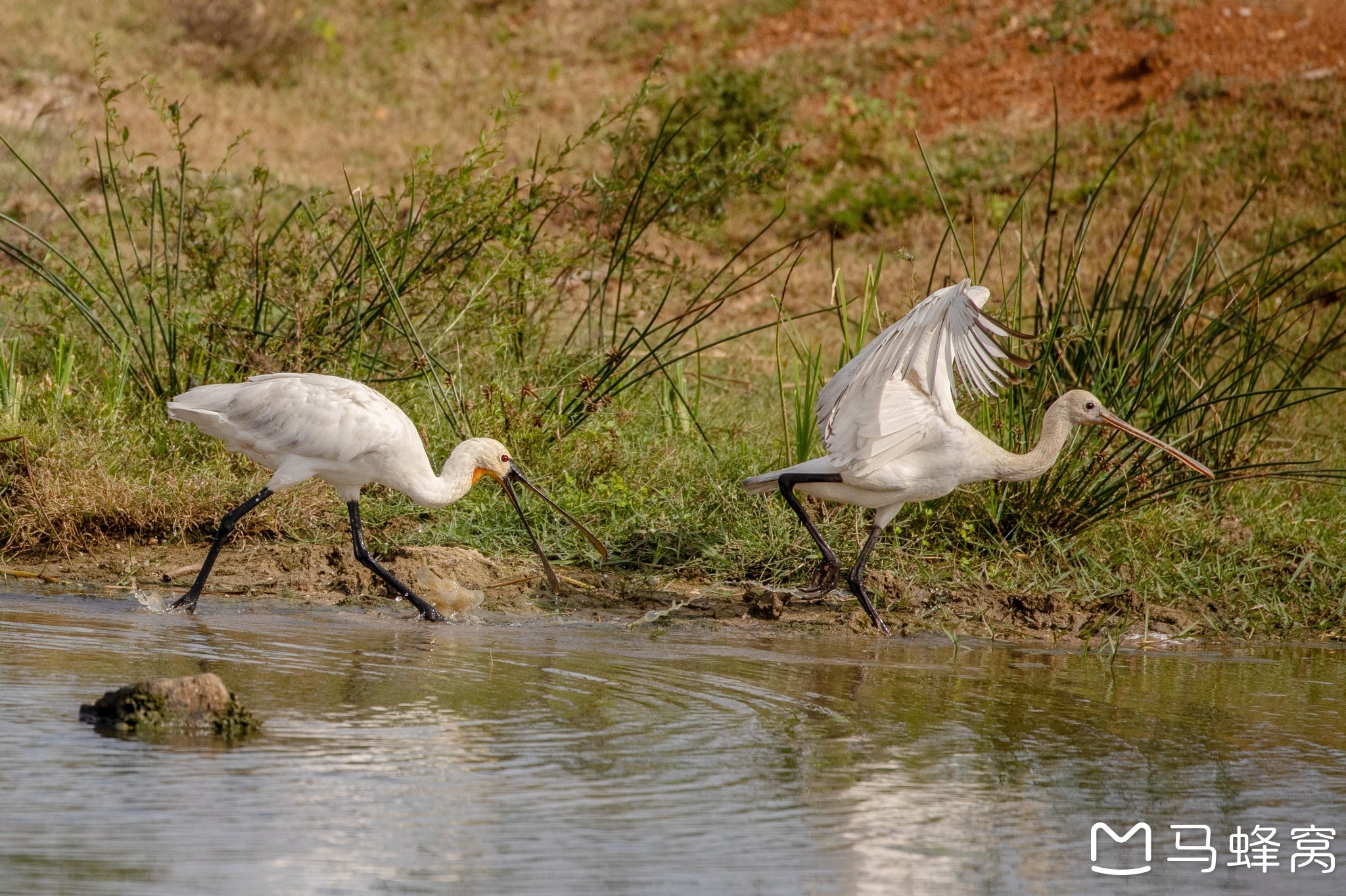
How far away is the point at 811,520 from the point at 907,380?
76 cm

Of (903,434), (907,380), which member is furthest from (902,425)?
(907,380)

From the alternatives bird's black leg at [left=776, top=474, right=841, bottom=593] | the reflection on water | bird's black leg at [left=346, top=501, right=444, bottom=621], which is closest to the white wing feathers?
bird's black leg at [left=346, top=501, right=444, bottom=621]

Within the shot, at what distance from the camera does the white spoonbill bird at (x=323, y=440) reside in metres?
6.62

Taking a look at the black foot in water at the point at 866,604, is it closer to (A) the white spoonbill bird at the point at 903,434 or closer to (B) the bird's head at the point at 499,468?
(A) the white spoonbill bird at the point at 903,434

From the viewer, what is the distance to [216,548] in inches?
259

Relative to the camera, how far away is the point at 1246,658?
6539mm

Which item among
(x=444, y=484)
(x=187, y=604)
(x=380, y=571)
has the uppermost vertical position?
(x=444, y=484)

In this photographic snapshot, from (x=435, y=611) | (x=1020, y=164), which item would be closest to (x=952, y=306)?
(x=435, y=611)

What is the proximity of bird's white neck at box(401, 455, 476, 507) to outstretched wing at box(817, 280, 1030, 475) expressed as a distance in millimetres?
1534

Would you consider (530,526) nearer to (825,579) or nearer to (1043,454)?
(825,579)

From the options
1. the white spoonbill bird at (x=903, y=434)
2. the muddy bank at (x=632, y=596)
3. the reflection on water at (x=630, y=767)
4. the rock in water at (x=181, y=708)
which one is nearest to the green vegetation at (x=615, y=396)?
the muddy bank at (x=632, y=596)

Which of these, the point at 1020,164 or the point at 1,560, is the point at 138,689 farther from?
the point at 1020,164

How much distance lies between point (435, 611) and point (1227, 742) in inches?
124

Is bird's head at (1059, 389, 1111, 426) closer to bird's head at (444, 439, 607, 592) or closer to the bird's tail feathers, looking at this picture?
the bird's tail feathers
